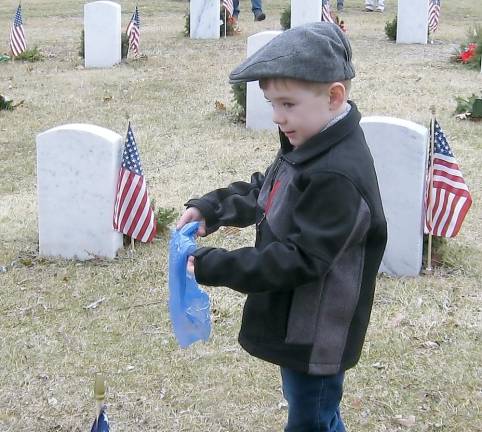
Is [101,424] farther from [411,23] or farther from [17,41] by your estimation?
[411,23]

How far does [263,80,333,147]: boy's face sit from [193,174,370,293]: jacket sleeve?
167 mm

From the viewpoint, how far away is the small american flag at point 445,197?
5574 mm

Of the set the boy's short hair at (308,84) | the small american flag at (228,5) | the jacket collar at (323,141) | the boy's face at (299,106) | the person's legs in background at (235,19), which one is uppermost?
the boy's short hair at (308,84)

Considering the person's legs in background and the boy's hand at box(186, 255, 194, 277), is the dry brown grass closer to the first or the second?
the boy's hand at box(186, 255, 194, 277)

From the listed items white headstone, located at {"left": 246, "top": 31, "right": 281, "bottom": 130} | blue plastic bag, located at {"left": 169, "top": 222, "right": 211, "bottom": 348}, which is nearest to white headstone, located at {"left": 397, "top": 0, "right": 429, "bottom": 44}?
white headstone, located at {"left": 246, "top": 31, "right": 281, "bottom": 130}

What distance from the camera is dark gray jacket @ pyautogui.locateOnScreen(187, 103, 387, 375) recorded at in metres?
2.45

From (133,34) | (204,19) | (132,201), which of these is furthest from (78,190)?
(204,19)

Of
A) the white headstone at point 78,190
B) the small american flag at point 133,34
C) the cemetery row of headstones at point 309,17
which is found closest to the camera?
the white headstone at point 78,190

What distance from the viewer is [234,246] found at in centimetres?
626

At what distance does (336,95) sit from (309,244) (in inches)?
17.6

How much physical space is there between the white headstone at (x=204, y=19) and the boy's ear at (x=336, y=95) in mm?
14018

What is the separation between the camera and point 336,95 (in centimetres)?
254

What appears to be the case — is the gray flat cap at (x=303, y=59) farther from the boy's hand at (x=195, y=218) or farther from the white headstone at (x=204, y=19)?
the white headstone at (x=204, y=19)

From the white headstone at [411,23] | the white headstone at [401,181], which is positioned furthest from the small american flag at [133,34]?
the white headstone at [401,181]
